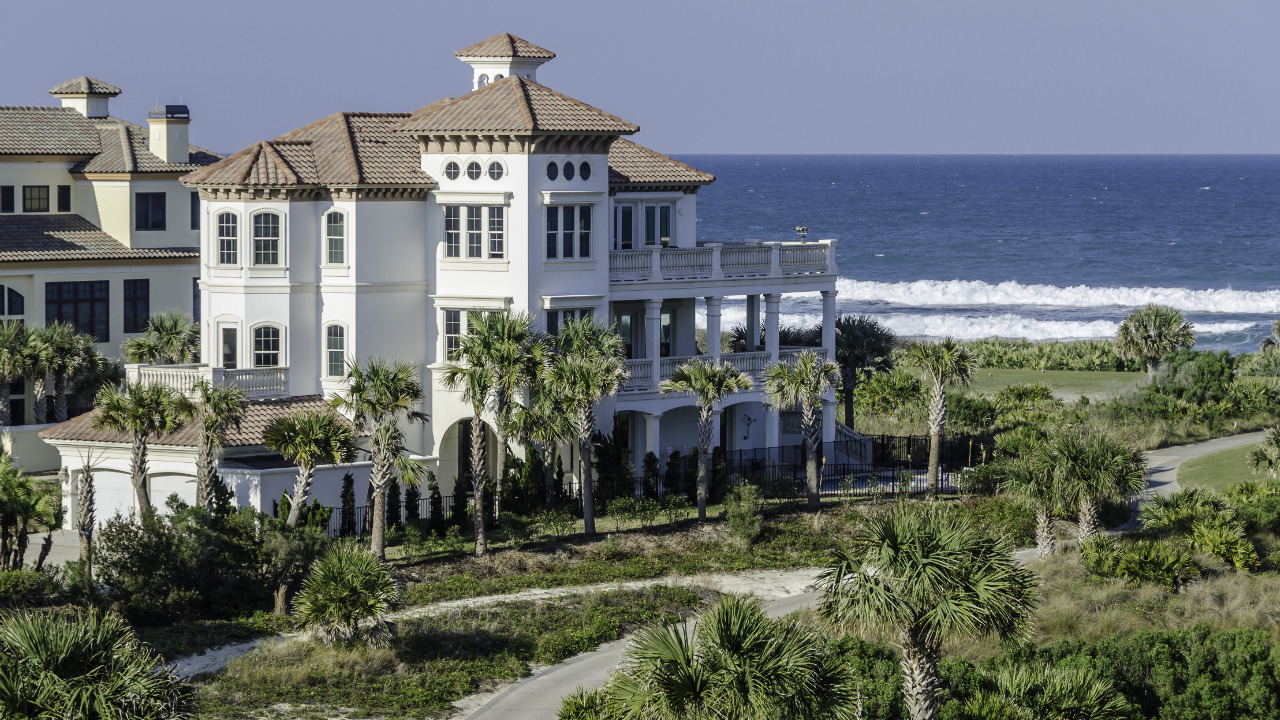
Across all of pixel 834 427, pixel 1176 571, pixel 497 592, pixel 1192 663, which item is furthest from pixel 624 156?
pixel 1192 663

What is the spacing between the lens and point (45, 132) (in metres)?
55.9

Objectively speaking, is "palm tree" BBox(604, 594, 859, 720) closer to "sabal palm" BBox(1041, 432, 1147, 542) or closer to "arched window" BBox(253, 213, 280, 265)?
"sabal palm" BBox(1041, 432, 1147, 542)

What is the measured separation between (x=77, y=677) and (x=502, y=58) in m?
31.6

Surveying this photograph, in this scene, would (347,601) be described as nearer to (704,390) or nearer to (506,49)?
(704,390)

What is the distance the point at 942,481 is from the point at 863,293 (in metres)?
82.5

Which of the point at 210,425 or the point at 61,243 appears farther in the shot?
the point at 61,243

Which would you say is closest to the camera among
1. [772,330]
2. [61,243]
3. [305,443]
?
[305,443]

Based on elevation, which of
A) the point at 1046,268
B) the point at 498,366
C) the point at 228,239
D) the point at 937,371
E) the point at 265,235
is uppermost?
the point at 1046,268

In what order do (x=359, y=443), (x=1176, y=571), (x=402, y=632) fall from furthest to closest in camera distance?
(x=359, y=443), (x=1176, y=571), (x=402, y=632)

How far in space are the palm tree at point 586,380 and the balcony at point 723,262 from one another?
4.02 metres

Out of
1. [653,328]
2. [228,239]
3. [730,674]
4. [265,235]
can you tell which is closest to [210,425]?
[265,235]

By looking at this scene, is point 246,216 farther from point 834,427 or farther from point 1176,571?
point 1176,571

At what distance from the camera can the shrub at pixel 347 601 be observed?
105 feet

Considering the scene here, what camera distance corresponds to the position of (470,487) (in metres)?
44.9
